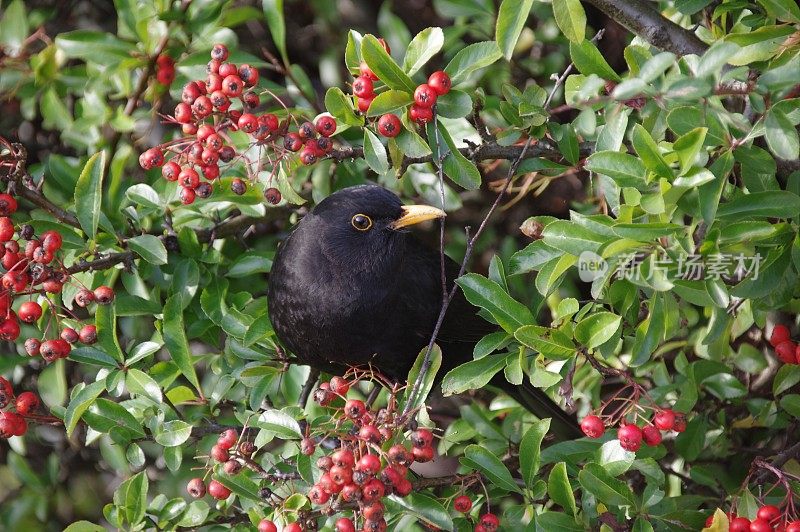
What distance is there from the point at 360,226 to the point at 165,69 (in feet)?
3.47

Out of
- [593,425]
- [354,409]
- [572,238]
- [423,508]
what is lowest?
[423,508]

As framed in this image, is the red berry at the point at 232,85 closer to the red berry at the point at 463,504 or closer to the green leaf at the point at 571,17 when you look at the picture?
A: the green leaf at the point at 571,17

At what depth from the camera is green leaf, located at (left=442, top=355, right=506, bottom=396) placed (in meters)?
2.66

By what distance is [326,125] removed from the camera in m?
2.79

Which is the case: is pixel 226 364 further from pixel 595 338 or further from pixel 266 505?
pixel 595 338

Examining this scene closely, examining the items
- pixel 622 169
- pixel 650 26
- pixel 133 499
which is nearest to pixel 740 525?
pixel 622 169

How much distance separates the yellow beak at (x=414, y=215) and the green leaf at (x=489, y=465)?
850 mm

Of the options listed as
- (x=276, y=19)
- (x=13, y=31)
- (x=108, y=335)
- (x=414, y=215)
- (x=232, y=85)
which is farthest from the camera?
(x=13, y=31)

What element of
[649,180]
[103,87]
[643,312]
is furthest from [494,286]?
[103,87]

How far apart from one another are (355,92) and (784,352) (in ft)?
5.24

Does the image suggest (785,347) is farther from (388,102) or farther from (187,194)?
(187,194)

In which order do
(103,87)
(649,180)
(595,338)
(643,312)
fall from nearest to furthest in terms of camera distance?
(649,180) < (595,338) < (643,312) < (103,87)

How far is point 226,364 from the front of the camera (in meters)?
3.35

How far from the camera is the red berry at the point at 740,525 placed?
246 centimetres
